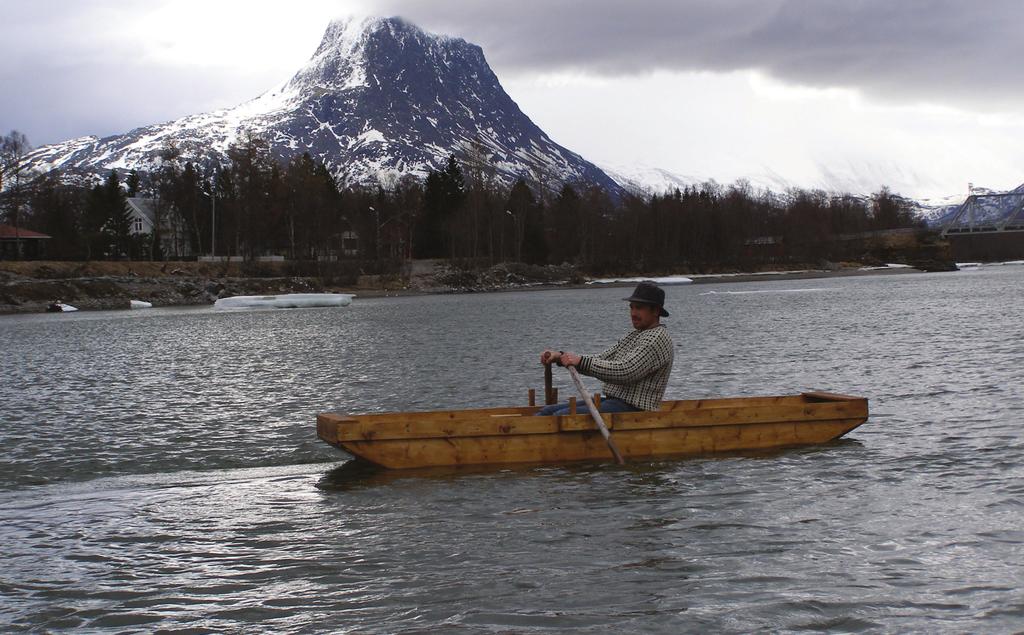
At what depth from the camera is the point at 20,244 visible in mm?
124750

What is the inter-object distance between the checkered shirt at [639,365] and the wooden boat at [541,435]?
362 mm

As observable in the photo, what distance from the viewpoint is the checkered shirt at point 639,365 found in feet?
51.0

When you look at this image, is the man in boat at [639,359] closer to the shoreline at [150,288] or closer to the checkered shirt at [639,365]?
the checkered shirt at [639,365]

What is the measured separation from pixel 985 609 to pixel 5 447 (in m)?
17.7

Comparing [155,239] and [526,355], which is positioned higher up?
[155,239]

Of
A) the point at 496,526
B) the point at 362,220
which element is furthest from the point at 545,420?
the point at 362,220

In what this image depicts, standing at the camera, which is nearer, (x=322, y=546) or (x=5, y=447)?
(x=322, y=546)

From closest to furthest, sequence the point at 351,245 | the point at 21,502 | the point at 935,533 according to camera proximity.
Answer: the point at 935,533 → the point at 21,502 → the point at 351,245

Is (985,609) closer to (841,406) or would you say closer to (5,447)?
(841,406)

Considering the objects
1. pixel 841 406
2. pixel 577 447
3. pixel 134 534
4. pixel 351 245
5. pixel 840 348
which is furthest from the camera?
pixel 351 245

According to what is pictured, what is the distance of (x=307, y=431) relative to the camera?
2105 centimetres

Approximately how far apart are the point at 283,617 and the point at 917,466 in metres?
10.3

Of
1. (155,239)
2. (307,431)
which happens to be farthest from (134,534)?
(155,239)

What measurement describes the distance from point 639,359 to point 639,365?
100mm
